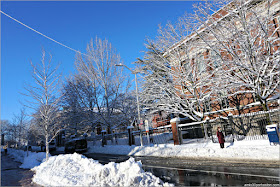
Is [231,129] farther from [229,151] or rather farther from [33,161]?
[33,161]

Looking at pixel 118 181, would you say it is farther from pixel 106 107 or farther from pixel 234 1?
pixel 106 107

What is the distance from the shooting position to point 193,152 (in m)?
12.7

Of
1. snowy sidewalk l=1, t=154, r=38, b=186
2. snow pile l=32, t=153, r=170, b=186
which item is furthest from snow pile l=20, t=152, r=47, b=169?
snow pile l=32, t=153, r=170, b=186

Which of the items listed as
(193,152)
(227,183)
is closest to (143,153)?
(193,152)

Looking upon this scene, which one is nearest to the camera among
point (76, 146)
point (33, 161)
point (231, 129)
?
point (231, 129)

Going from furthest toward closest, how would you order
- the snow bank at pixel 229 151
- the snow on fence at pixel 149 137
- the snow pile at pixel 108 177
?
the snow on fence at pixel 149 137 → the snow bank at pixel 229 151 → the snow pile at pixel 108 177

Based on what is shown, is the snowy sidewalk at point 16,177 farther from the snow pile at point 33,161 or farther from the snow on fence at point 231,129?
the snow on fence at point 231,129

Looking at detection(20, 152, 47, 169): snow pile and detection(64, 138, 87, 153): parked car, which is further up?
detection(64, 138, 87, 153): parked car

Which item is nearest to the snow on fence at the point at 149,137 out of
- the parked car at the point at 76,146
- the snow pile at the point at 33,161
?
the parked car at the point at 76,146

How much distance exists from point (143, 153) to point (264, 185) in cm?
1170

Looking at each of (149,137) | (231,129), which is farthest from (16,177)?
(231,129)

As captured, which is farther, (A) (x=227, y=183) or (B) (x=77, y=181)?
(B) (x=77, y=181)

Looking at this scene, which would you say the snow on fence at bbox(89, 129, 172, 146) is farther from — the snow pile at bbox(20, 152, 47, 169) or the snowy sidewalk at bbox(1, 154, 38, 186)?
the snowy sidewalk at bbox(1, 154, 38, 186)

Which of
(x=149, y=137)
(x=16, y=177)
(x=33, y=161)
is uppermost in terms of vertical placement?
(x=149, y=137)
